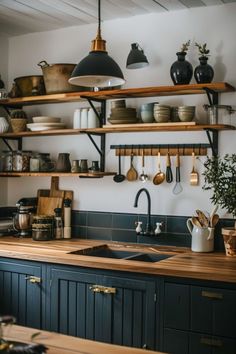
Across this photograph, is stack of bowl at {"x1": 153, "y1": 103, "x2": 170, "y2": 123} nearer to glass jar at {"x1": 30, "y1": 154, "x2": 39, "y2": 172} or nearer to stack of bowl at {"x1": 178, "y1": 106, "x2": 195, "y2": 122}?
stack of bowl at {"x1": 178, "y1": 106, "x2": 195, "y2": 122}

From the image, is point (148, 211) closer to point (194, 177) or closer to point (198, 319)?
point (194, 177)

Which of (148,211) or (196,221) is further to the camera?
(148,211)

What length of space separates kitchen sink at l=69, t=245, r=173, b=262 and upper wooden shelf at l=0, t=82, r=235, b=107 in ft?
3.53

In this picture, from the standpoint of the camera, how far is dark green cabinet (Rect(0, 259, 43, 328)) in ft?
11.0

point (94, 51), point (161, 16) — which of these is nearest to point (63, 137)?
point (161, 16)

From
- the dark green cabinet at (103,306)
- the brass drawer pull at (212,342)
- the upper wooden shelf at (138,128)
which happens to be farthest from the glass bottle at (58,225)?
the brass drawer pull at (212,342)

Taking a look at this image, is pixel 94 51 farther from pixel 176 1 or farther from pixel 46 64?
pixel 46 64

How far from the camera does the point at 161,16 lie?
3793mm

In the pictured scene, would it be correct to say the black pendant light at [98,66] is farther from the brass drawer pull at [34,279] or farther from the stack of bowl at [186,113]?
the brass drawer pull at [34,279]

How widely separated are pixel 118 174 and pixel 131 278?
108 cm

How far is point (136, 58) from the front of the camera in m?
3.70

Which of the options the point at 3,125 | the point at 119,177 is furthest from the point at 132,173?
the point at 3,125

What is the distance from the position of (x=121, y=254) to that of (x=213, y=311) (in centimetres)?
101

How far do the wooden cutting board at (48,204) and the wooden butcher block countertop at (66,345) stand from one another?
83.4 inches
